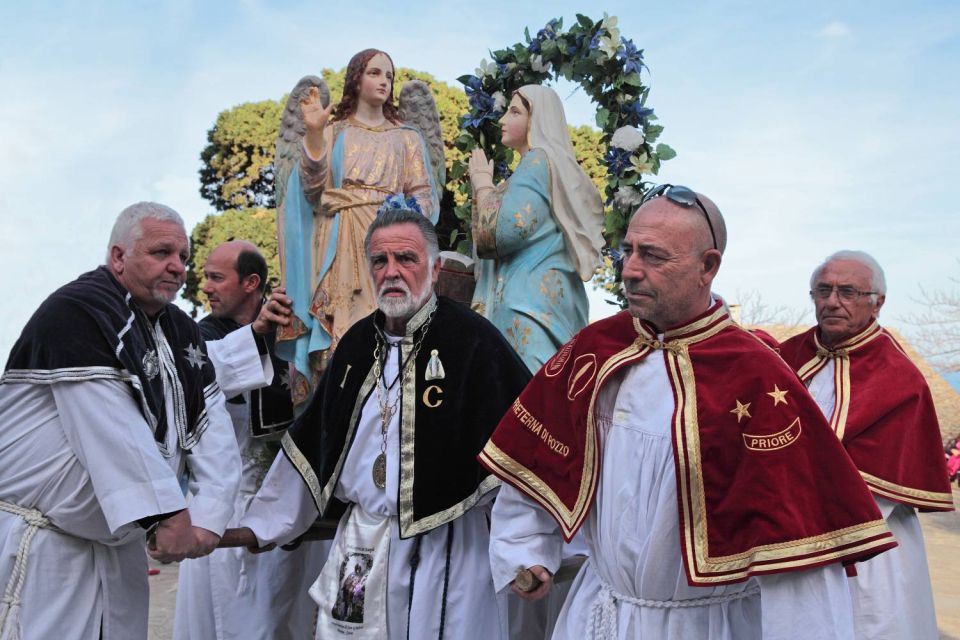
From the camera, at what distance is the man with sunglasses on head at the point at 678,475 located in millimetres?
2715

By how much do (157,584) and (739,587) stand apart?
8296 mm

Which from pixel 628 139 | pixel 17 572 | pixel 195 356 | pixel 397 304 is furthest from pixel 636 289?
pixel 628 139

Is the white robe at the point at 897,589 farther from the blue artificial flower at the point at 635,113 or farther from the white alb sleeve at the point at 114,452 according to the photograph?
the white alb sleeve at the point at 114,452

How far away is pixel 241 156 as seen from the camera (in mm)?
19531

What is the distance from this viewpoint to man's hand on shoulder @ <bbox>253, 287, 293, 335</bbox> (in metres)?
4.82

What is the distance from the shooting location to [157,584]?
32.7ft

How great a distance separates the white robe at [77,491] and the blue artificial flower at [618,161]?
3.44 metres

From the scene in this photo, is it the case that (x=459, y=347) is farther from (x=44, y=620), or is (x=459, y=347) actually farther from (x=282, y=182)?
(x=282, y=182)

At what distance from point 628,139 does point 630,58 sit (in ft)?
1.81

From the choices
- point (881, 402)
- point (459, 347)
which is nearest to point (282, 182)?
point (459, 347)

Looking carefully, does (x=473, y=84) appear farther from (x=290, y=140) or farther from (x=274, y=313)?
(x=274, y=313)

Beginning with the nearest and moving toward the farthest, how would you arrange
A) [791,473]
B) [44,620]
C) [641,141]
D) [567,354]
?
[791,473]
[567,354]
[44,620]
[641,141]

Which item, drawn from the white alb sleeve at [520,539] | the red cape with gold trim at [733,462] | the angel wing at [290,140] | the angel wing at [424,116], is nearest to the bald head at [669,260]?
the red cape with gold trim at [733,462]

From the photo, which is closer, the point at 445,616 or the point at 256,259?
the point at 445,616
